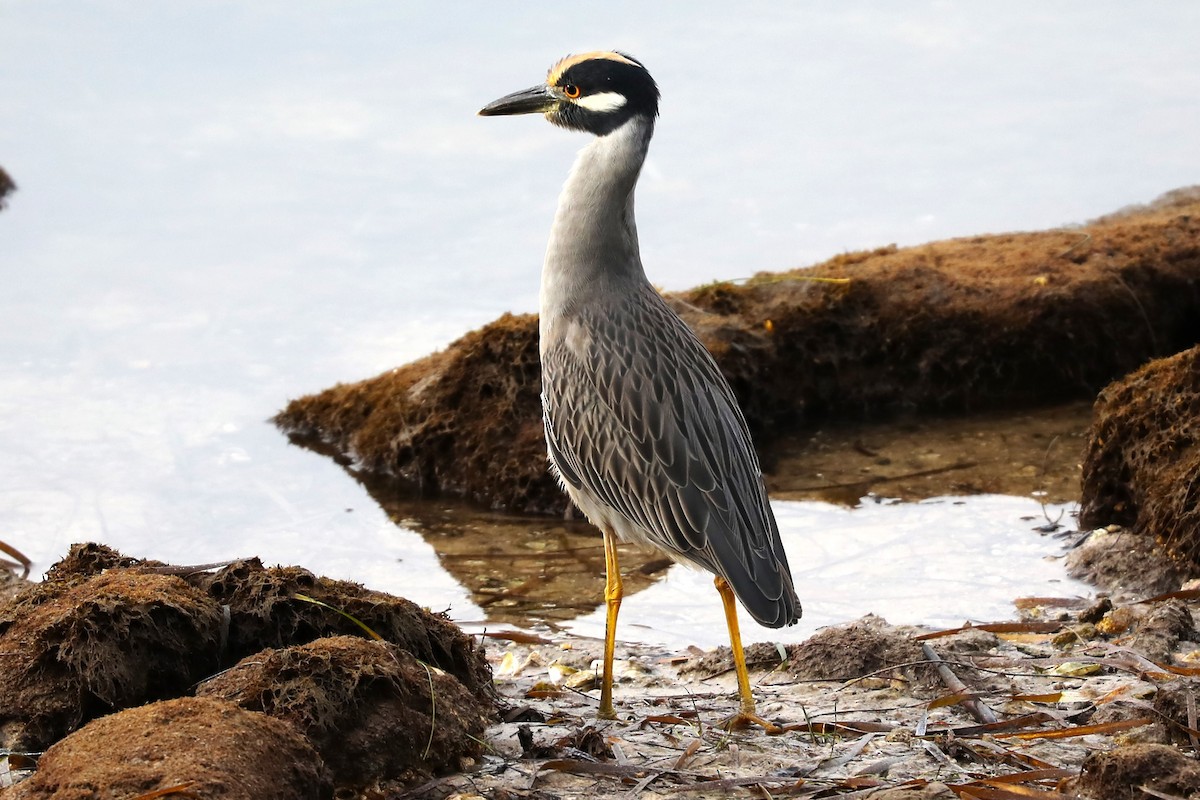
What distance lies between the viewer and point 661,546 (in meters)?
5.35

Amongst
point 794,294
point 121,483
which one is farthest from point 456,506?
point 794,294

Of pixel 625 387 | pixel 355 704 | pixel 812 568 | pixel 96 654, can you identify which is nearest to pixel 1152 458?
pixel 812 568

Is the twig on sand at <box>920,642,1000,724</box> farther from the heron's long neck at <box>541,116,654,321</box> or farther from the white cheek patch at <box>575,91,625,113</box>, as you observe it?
the white cheek patch at <box>575,91,625,113</box>

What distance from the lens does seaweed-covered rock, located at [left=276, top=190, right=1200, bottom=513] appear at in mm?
8914

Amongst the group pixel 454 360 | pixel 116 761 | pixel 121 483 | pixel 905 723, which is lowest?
pixel 905 723

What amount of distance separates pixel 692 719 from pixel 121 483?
16.8 ft

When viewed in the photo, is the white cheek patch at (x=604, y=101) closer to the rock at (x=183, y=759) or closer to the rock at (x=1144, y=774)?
the rock at (x=183, y=759)

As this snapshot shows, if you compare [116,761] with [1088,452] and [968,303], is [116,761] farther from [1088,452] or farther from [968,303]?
[968,303]

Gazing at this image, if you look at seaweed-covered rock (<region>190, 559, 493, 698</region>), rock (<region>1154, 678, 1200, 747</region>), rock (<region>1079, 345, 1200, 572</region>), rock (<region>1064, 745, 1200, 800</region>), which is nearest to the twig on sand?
rock (<region>1154, 678, 1200, 747</region>)

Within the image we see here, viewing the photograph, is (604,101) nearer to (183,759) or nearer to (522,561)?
(522,561)

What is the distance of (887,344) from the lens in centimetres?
929

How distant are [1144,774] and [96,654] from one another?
300 centimetres

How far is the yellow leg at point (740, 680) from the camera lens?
4.67m

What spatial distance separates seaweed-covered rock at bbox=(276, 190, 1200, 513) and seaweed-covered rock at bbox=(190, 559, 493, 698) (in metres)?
3.79
